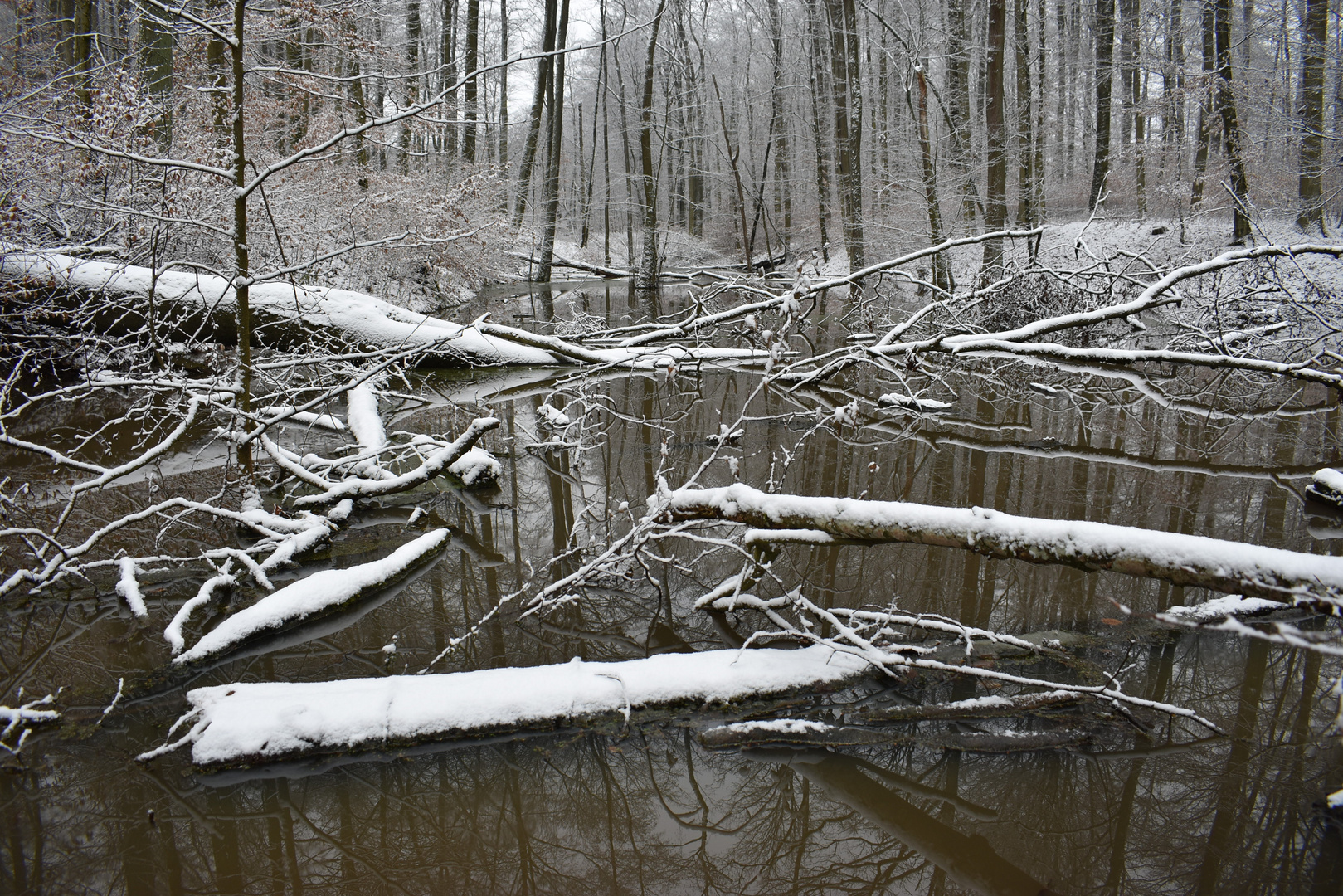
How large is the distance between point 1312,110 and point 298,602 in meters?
20.3

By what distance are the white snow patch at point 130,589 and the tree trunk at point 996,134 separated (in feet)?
39.7

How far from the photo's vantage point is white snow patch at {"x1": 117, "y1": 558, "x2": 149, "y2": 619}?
131 inches

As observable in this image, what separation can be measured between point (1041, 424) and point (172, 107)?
10.7 meters

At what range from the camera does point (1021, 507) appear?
183 inches

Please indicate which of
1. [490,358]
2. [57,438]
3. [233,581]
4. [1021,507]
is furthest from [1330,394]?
[57,438]

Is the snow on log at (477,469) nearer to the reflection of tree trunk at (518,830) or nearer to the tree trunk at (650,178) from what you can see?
the reflection of tree trunk at (518,830)

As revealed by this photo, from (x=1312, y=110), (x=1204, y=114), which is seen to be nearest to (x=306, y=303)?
(x=1312, y=110)

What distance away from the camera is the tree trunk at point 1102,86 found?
16.4 meters

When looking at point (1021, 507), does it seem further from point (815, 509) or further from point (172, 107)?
point (172, 107)

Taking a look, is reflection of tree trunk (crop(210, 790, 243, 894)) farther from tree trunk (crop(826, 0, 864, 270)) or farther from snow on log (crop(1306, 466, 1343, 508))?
tree trunk (crop(826, 0, 864, 270))

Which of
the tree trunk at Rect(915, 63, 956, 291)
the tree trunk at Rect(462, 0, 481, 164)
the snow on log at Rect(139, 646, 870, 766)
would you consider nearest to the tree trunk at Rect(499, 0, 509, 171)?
the tree trunk at Rect(462, 0, 481, 164)

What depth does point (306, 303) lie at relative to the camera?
724cm

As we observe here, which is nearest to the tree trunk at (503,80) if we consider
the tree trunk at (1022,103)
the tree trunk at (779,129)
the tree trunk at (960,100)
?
the tree trunk at (779,129)

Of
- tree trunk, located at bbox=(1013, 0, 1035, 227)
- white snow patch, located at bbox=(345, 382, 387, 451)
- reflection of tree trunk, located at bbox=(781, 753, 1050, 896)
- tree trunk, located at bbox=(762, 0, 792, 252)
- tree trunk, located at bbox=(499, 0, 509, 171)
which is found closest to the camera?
reflection of tree trunk, located at bbox=(781, 753, 1050, 896)
